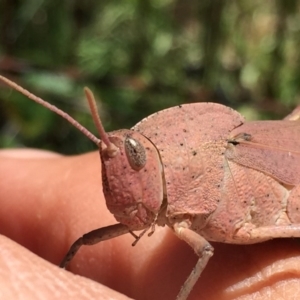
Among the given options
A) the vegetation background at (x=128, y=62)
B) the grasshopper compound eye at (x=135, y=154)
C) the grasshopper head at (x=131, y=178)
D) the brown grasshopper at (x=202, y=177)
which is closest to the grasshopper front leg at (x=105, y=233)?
the brown grasshopper at (x=202, y=177)

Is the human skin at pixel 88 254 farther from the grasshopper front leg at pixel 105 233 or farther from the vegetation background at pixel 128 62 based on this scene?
the vegetation background at pixel 128 62

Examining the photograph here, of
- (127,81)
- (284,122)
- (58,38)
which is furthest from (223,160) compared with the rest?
(58,38)

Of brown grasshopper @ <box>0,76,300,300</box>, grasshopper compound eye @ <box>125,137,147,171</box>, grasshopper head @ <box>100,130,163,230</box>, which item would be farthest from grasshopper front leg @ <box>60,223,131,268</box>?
grasshopper compound eye @ <box>125,137,147,171</box>

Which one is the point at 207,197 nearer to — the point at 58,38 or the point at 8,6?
the point at 8,6

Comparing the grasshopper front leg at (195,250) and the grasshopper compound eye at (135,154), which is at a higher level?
the grasshopper compound eye at (135,154)

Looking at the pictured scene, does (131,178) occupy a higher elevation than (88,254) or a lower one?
higher

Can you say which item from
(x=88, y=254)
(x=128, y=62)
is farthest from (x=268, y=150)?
(x=128, y=62)

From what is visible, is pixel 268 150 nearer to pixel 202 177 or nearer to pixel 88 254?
pixel 202 177
